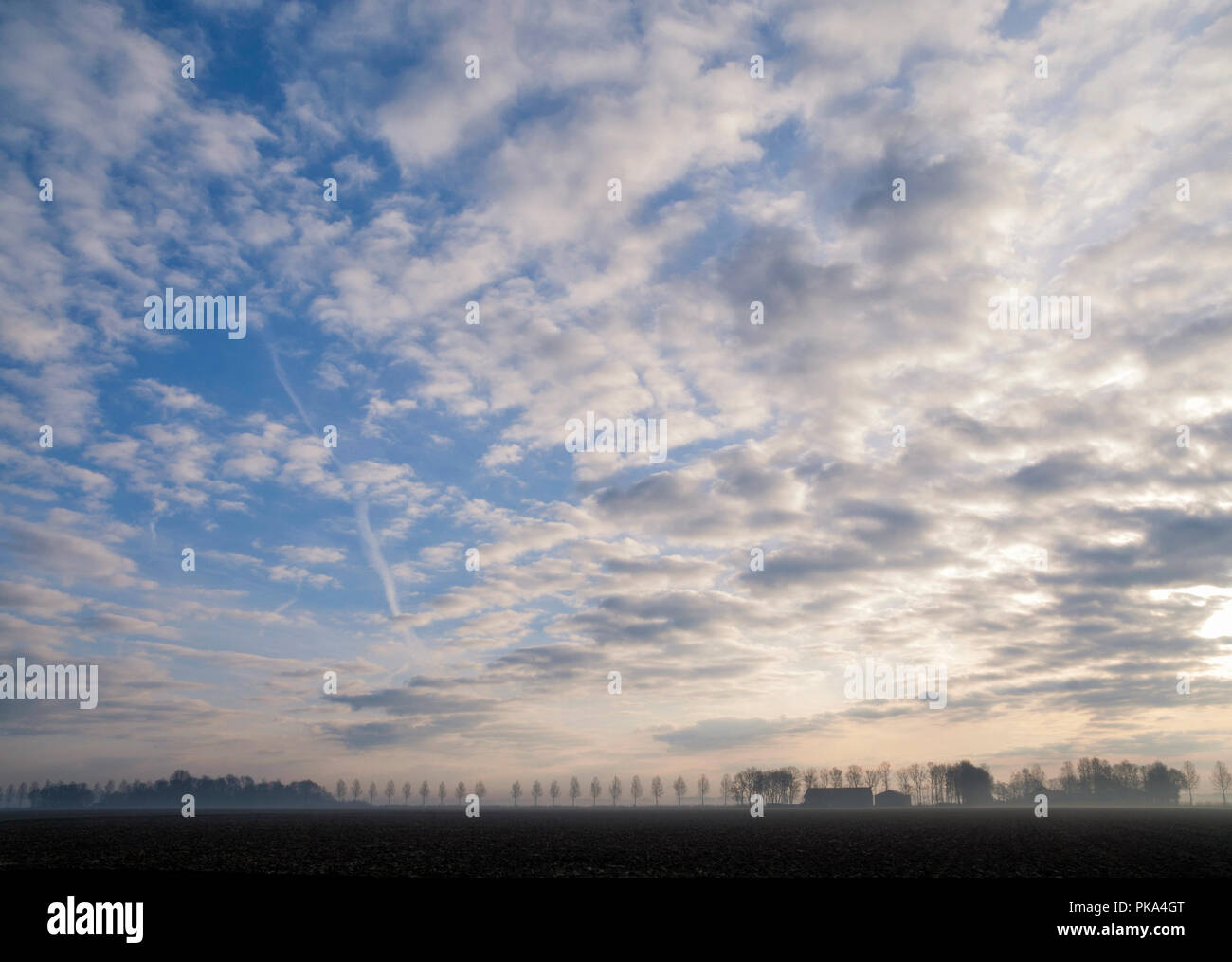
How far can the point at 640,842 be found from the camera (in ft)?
253

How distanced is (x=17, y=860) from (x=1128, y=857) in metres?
85.4

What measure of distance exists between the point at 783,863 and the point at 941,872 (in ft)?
35.5
